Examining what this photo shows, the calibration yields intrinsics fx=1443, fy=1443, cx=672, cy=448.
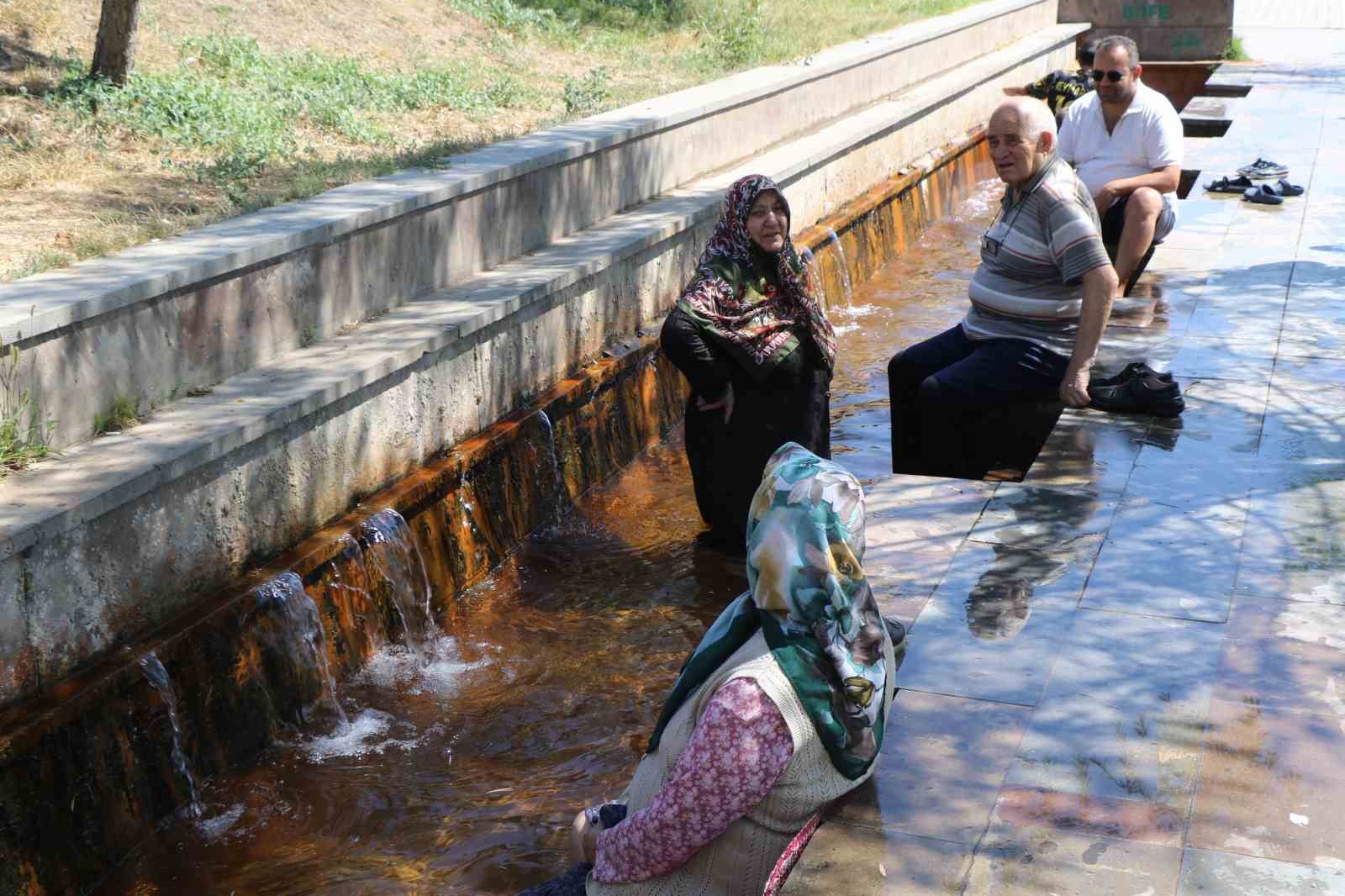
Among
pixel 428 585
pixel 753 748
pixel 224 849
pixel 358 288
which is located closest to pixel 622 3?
pixel 358 288

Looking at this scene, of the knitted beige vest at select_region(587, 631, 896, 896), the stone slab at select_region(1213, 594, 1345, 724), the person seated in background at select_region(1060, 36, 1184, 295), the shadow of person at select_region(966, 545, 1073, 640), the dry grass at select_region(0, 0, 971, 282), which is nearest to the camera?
the knitted beige vest at select_region(587, 631, 896, 896)

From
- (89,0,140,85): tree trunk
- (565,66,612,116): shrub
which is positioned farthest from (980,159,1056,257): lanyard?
(89,0,140,85): tree trunk

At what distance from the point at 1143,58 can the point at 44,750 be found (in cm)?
2213

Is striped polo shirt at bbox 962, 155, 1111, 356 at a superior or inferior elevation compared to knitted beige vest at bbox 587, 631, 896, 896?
superior

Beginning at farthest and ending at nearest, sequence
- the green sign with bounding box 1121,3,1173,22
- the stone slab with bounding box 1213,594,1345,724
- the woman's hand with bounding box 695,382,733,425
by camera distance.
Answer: the green sign with bounding box 1121,3,1173,22 → the woman's hand with bounding box 695,382,733,425 → the stone slab with bounding box 1213,594,1345,724

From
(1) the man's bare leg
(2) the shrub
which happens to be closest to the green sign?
(2) the shrub

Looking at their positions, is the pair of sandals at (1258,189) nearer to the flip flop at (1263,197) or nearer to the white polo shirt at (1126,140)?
the flip flop at (1263,197)

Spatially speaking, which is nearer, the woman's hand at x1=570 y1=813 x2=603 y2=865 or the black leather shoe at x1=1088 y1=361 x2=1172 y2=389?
the woman's hand at x1=570 y1=813 x2=603 y2=865

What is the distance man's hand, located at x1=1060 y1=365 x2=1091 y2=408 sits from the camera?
5.91 m

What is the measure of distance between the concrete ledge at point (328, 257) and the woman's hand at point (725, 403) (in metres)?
1.51

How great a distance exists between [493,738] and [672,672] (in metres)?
0.77

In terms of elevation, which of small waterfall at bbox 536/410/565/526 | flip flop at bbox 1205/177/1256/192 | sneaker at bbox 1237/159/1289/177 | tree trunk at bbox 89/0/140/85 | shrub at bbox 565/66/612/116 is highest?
tree trunk at bbox 89/0/140/85

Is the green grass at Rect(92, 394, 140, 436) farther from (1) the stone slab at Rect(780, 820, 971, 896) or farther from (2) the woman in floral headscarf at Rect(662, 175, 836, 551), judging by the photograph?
(1) the stone slab at Rect(780, 820, 971, 896)

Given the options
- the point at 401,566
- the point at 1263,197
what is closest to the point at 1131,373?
the point at 401,566
